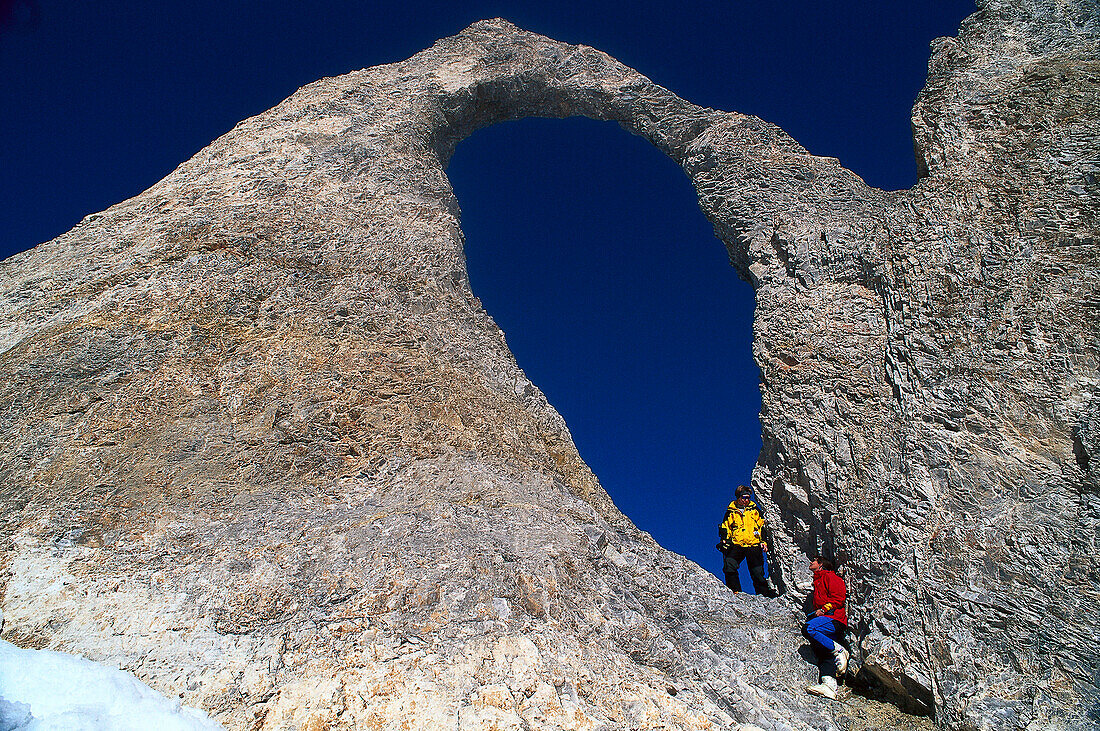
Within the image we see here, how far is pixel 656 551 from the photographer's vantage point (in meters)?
7.42

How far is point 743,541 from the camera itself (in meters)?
8.12

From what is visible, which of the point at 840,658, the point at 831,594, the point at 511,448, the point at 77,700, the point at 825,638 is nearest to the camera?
the point at 77,700

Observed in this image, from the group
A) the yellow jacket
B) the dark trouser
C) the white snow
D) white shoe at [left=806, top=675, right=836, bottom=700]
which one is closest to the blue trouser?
white shoe at [left=806, top=675, right=836, bottom=700]

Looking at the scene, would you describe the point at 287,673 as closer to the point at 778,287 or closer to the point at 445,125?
the point at 778,287

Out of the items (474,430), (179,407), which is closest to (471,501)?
(474,430)

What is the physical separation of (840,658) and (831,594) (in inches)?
25.5

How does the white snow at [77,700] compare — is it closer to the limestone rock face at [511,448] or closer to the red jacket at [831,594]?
the limestone rock face at [511,448]

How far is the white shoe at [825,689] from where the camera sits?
5953 mm

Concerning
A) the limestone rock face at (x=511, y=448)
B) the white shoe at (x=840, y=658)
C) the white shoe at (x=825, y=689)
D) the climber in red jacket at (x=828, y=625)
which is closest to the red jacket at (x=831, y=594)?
the climber in red jacket at (x=828, y=625)

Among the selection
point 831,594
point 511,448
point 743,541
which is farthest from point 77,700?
point 743,541

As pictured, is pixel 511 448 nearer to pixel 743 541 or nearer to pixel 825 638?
pixel 743 541

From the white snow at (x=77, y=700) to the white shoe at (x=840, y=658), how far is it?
5412 mm

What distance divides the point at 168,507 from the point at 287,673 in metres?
2.40

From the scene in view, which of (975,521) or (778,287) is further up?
(778,287)
